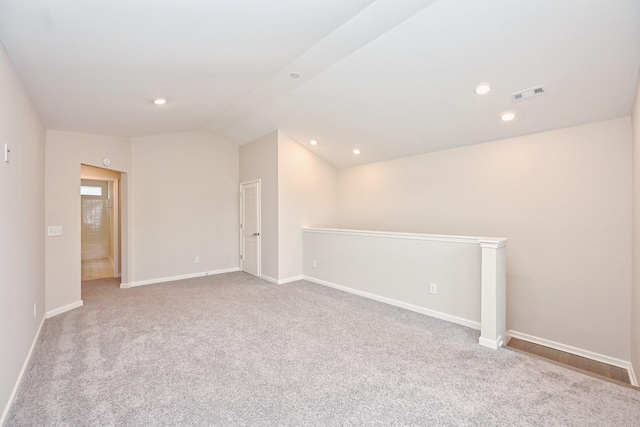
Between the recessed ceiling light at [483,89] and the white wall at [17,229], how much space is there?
3.92 meters

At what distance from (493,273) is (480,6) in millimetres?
2260

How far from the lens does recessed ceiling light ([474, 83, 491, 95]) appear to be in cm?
313

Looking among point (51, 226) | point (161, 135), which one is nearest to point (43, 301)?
point (51, 226)

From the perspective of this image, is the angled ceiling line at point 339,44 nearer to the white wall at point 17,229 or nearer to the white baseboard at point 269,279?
the white wall at point 17,229

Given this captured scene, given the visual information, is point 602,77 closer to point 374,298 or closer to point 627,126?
point 627,126

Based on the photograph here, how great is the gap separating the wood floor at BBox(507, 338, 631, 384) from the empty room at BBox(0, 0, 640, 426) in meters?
0.03

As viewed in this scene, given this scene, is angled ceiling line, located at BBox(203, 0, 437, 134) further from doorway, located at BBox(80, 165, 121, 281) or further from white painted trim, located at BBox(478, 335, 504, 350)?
doorway, located at BBox(80, 165, 121, 281)

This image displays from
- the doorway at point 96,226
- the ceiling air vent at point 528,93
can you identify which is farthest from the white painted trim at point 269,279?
the ceiling air vent at point 528,93

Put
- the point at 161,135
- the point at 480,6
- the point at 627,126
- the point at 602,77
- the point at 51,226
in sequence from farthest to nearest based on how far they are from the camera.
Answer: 1. the point at 161,135
2. the point at 51,226
3. the point at 627,126
4. the point at 602,77
5. the point at 480,6

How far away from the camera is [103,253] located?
27.1ft

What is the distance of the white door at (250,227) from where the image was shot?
589 cm

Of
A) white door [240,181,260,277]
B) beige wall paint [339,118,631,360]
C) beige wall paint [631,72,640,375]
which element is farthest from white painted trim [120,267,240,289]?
beige wall paint [631,72,640,375]

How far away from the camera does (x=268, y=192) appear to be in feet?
18.3

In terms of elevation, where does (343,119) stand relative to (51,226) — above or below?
above
